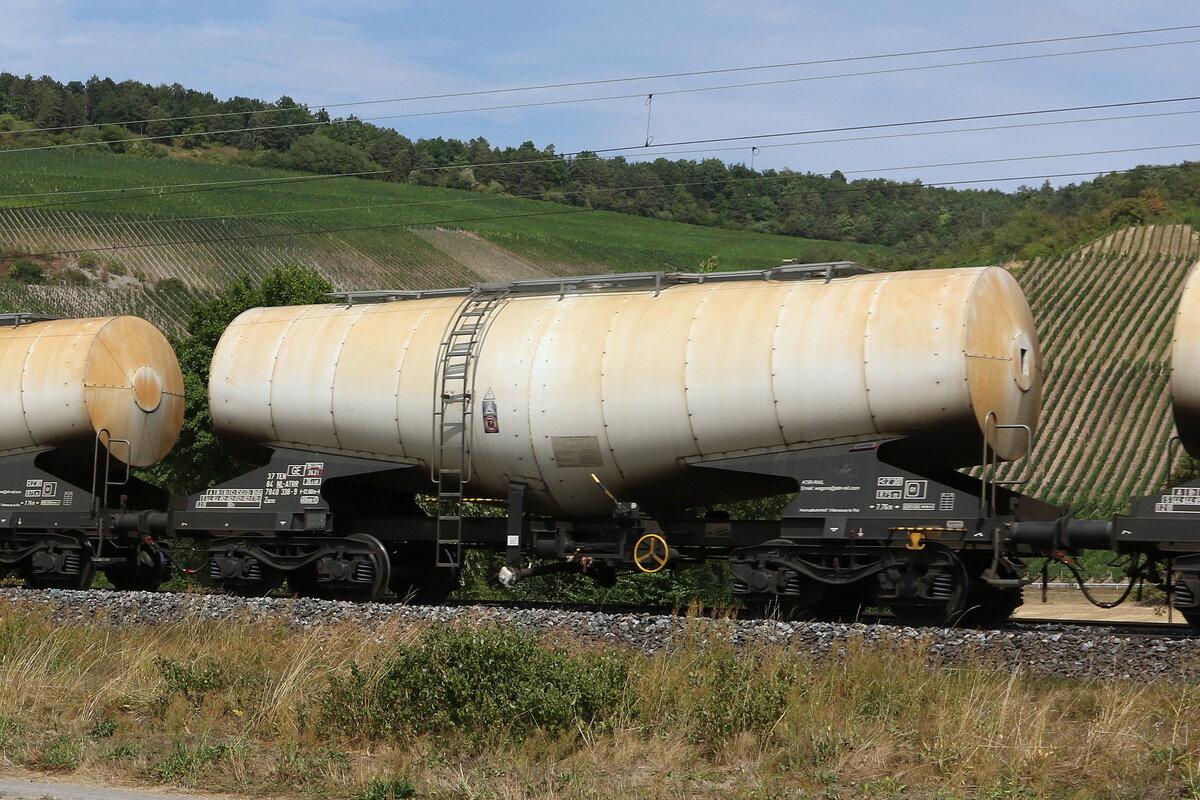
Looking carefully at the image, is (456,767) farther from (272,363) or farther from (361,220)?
(361,220)

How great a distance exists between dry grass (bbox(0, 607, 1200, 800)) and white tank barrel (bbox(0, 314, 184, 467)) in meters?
7.11

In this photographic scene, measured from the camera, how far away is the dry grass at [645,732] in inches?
327

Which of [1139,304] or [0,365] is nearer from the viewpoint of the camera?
[0,365]

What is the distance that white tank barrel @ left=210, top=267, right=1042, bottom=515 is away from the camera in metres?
12.9

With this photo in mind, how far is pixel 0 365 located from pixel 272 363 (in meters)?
4.67

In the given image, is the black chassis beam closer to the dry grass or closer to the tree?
the dry grass

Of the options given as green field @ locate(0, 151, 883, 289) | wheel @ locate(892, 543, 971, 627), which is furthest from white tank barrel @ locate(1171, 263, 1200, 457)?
green field @ locate(0, 151, 883, 289)

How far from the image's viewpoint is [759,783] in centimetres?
834

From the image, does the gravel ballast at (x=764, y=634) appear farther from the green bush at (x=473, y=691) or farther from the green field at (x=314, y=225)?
the green field at (x=314, y=225)

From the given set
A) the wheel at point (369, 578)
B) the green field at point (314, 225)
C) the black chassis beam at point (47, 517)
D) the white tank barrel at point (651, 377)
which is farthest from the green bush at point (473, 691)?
the green field at point (314, 225)

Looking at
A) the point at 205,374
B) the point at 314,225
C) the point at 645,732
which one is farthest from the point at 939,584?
the point at 314,225

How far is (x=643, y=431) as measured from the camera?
14.2 m

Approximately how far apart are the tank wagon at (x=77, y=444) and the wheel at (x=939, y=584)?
1049 centimetres

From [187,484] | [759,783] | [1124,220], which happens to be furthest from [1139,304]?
[759,783]
